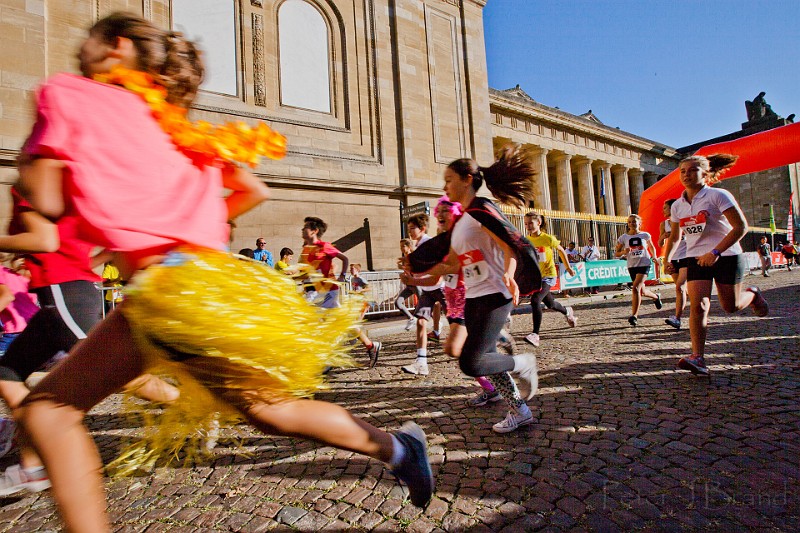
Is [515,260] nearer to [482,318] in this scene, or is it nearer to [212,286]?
[482,318]

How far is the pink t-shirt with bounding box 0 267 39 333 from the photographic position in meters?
3.28

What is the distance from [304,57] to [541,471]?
15073 mm

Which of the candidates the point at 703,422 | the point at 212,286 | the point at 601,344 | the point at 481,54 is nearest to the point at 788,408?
the point at 703,422

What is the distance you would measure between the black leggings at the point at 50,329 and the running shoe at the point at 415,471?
205 cm

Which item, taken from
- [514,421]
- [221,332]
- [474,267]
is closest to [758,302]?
[514,421]

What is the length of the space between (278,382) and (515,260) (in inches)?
83.3

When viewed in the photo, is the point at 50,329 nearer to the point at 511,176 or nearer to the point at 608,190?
the point at 511,176

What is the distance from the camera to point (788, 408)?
10.2ft

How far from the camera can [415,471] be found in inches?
64.3

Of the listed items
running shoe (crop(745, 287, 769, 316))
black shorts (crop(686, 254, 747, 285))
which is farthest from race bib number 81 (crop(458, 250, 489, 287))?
running shoe (crop(745, 287, 769, 316))

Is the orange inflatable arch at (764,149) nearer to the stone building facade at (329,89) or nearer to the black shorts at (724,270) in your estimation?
the stone building facade at (329,89)

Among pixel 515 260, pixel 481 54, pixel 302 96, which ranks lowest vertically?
pixel 515 260

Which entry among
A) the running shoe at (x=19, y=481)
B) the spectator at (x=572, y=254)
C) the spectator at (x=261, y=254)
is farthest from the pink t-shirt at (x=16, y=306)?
the spectator at (x=572, y=254)

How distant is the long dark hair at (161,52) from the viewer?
1.48 metres
